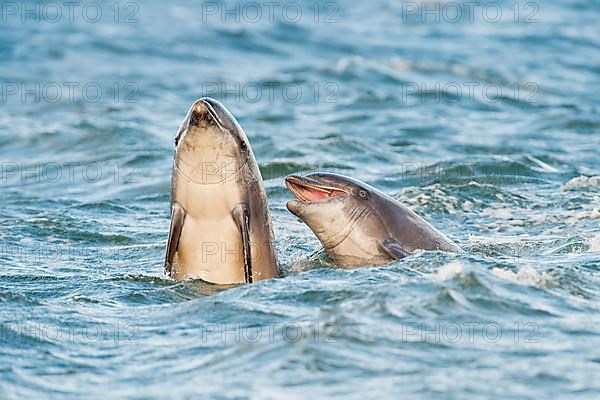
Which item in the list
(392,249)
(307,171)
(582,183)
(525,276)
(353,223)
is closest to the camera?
(525,276)

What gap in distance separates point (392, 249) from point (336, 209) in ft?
1.75

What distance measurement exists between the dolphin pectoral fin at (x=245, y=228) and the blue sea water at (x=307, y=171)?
0.61 ft

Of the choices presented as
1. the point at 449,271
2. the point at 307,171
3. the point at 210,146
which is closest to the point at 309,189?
the point at 210,146

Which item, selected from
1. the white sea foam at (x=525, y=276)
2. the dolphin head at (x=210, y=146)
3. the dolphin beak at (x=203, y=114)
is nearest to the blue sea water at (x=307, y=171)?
the white sea foam at (x=525, y=276)

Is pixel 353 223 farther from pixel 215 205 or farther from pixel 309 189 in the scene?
pixel 215 205

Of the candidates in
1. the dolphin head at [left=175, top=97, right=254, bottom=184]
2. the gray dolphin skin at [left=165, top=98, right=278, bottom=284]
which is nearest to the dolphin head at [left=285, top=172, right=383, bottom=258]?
the gray dolphin skin at [left=165, top=98, right=278, bottom=284]

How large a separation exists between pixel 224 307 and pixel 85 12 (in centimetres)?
2451

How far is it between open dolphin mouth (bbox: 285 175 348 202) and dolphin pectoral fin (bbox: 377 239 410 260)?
50 centimetres

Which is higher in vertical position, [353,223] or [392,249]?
[353,223]

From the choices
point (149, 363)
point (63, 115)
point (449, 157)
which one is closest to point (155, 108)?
point (63, 115)

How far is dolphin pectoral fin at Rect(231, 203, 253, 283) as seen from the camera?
29.0 feet

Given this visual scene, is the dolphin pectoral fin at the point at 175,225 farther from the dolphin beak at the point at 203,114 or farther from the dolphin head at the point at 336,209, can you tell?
the dolphin head at the point at 336,209

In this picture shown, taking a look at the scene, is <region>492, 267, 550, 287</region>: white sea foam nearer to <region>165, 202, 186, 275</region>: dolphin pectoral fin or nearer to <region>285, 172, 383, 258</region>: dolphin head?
<region>285, 172, 383, 258</region>: dolphin head

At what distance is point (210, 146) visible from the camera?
8812 millimetres
